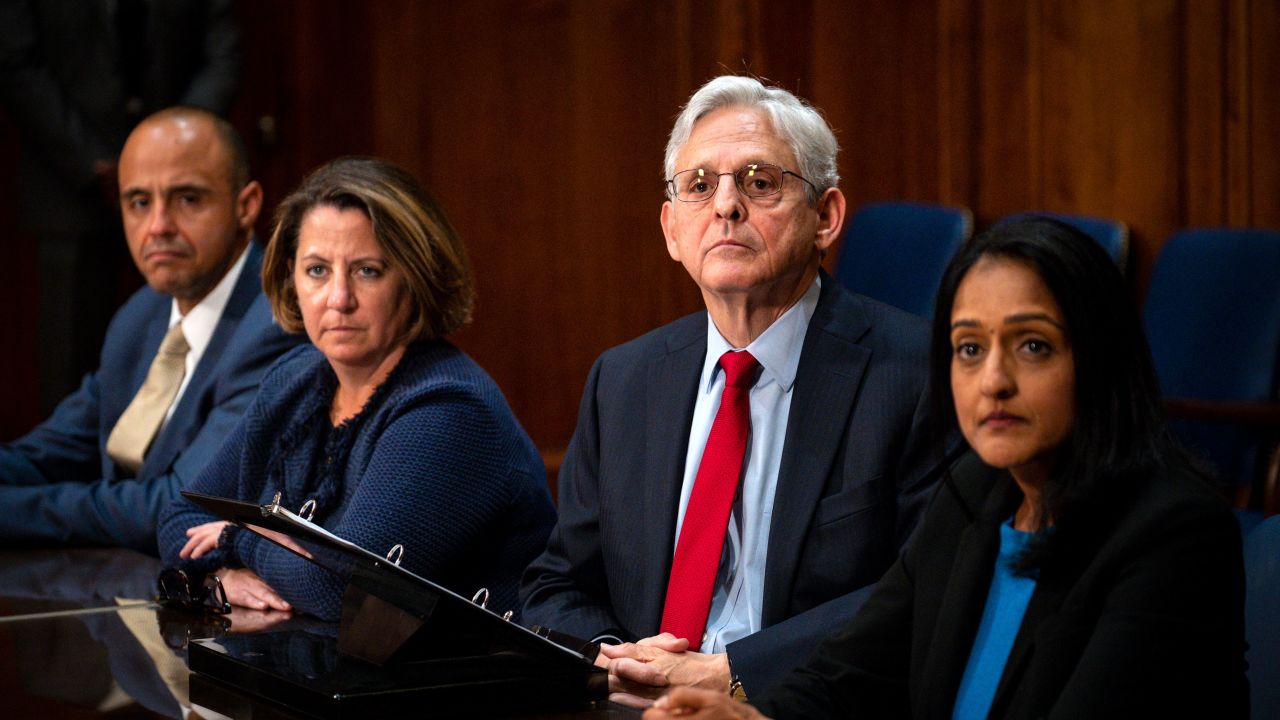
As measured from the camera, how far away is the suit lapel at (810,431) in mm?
2154

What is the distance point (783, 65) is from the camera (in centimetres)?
521

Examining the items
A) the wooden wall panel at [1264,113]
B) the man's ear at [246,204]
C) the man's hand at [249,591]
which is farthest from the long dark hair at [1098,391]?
the wooden wall panel at [1264,113]

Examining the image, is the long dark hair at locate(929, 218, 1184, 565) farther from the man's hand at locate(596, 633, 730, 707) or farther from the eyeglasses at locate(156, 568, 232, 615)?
the eyeglasses at locate(156, 568, 232, 615)

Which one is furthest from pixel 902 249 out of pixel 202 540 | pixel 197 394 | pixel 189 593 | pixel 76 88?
pixel 76 88

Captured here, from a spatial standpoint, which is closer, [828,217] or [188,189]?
[828,217]

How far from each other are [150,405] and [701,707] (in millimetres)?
2159

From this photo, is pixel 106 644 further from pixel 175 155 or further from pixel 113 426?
pixel 175 155

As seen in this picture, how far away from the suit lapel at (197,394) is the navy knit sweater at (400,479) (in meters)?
0.46

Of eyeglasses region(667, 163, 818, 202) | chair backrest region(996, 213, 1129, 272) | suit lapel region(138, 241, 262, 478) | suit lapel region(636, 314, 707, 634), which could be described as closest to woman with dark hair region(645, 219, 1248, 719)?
suit lapel region(636, 314, 707, 634)

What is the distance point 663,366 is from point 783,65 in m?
3.00

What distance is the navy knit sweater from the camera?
2.39 metres

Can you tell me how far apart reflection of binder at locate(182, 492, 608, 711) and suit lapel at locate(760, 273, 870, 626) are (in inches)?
18.8

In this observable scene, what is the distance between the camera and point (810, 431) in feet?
7.23

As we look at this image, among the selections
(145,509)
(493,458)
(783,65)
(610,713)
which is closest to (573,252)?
(783,65)
